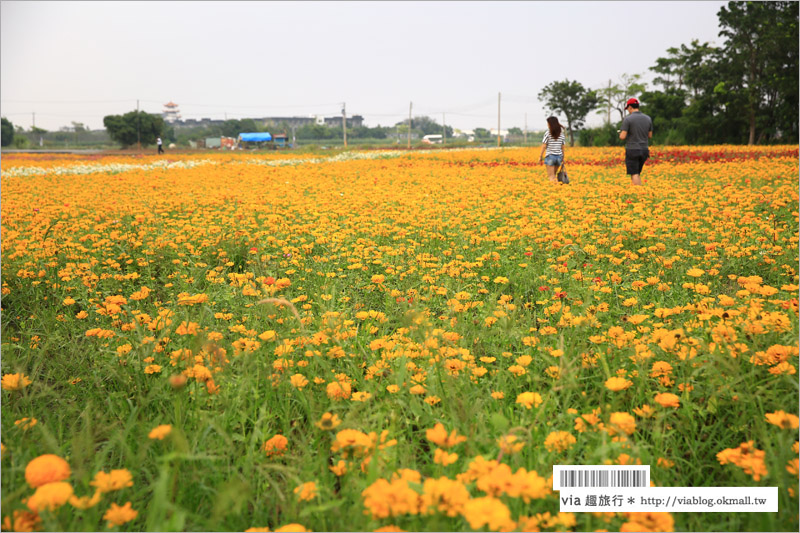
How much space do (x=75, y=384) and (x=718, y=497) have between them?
2.76 meters

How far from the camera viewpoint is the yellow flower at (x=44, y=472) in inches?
43.7

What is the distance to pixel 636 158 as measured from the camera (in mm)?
8539

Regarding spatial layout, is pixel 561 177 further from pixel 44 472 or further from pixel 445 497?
pixel 44 472

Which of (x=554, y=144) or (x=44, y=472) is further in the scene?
(x=554, y=144)

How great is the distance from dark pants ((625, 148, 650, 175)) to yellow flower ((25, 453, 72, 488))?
30.1 ft

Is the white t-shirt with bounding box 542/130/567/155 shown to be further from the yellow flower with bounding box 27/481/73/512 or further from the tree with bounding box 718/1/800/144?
the tree with bounding box 718/1/800/144

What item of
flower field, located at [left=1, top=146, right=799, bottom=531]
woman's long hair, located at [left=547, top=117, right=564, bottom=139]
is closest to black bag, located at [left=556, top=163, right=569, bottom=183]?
woman's long hair, located at [left=547, top=117, right=564, bottom=139]

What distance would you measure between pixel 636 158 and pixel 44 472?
9267mm

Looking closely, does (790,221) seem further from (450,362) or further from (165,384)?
(165,384)

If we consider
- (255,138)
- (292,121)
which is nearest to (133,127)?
(255,138)

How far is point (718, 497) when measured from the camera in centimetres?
135

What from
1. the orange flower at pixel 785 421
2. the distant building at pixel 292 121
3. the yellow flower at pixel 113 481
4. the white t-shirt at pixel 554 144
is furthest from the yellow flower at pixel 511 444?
the distant building at pixel 292 121

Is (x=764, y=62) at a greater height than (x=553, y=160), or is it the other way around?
(x=764, y=62)

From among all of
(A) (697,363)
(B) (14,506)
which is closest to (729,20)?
(A) (697,363)
